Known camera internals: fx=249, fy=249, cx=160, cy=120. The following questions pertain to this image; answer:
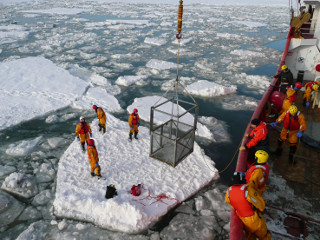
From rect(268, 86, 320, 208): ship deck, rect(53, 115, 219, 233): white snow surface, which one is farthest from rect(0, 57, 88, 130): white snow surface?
rect(268, 86, 320, 208): ship deck

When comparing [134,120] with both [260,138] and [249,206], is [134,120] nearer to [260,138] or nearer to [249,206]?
[260,138]

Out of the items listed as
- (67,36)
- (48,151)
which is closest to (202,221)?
(48,151)

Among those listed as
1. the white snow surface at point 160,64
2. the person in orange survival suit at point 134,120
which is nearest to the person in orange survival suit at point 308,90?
the person in orange survival suit at point 134,120

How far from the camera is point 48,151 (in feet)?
23.3

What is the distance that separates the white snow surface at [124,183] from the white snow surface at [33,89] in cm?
308

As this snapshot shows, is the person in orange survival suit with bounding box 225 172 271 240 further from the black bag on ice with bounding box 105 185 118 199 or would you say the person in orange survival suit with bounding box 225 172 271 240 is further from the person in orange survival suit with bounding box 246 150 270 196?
the black bag on ice with bounding box 105 185 118 199

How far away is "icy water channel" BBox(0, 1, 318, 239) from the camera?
15.9ft

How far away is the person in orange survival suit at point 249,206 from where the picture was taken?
2971mm

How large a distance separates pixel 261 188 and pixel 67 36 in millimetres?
21358

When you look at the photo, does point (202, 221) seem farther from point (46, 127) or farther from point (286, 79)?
point (46, 127)

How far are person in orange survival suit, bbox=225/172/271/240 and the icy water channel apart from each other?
1596 millimetres

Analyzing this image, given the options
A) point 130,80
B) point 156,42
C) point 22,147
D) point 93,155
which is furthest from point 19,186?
point 156,42

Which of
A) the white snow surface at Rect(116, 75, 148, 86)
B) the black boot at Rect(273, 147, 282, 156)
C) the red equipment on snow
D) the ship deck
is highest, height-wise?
the black boot at Rect(273, 147, 282, 156)

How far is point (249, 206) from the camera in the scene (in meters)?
3.00
